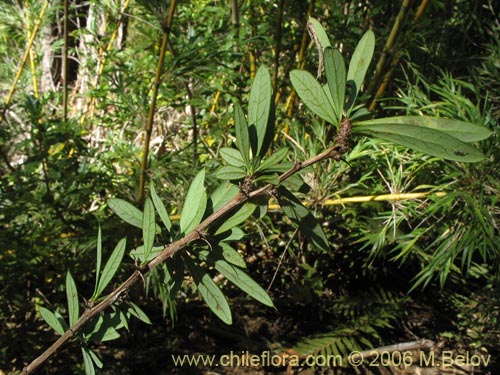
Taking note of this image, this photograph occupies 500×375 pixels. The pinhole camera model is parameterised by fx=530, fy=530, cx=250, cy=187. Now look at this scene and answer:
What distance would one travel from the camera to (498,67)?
1695 mm

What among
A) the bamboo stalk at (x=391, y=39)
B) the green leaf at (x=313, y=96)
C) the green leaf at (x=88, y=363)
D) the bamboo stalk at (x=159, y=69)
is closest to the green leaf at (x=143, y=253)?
the green leaf at (x=88, y=363)

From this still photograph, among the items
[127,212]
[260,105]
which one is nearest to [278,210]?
[127,212]

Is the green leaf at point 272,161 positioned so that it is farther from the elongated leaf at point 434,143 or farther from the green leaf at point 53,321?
the green leaf at point 53,321

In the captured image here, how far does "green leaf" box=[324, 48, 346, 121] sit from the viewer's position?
1.74 ft

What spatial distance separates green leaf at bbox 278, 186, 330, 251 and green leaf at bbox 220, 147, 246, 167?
58 mm

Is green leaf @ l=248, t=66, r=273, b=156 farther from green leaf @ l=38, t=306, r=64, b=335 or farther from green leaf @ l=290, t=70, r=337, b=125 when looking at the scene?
green leaf @ l=38, t=306, r=64, b=335

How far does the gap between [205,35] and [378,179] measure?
2.24 feet

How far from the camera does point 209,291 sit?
2.19ft

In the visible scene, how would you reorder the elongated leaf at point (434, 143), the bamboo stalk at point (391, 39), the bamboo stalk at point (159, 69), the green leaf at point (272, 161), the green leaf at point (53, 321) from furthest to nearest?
1. the bamboo stalk at point (391, 39)
2. the bamboo stalk at point (159, 69)
3. the green leaf at point (53, 321)
4. the green leaf at point (272, 161)
5. the elongated leaf at point (434, 143)

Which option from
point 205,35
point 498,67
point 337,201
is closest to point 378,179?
point 337,201

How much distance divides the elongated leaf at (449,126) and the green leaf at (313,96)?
0.12ft

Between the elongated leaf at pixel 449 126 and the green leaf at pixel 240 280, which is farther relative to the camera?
the green leaf at pixel 240 280

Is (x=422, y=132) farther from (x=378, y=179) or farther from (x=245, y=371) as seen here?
(x=245, y=371)

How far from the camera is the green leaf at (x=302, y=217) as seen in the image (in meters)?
0.63
